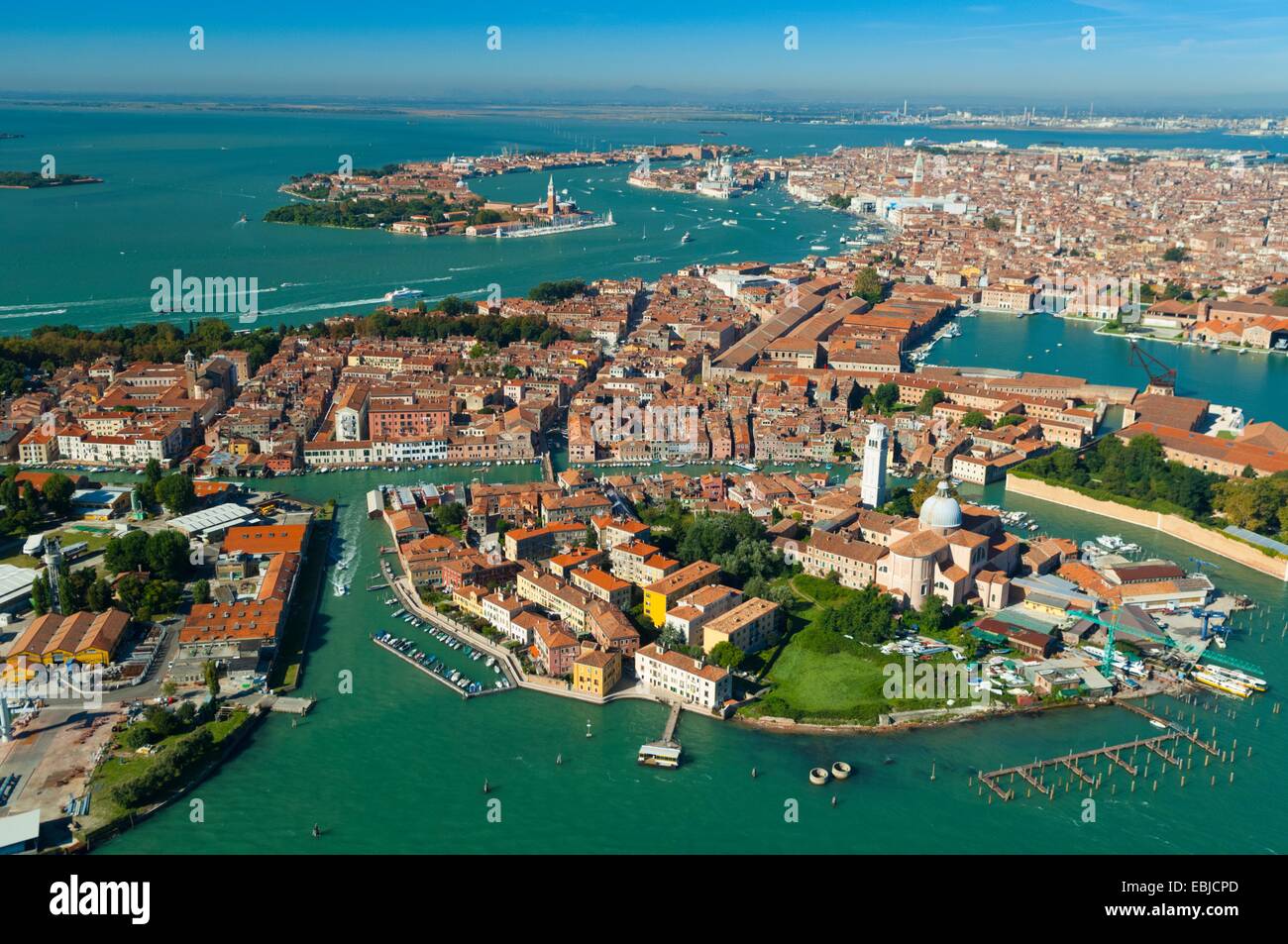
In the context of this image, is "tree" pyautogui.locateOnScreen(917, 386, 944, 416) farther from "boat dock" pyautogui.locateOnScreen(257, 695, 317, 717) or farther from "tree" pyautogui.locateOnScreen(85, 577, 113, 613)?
"tree" pyautogui.locateOnScreen(85, 577, 113, 613)

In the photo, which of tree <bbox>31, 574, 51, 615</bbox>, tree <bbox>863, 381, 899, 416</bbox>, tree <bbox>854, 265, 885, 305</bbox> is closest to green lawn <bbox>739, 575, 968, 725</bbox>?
tree <bbox>31, 574, 51, 615</bbox>

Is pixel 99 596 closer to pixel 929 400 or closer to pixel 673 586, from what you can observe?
pixel 673 586

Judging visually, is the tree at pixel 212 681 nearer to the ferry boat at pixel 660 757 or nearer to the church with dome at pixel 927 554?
the ferry boat at pixel 660 757

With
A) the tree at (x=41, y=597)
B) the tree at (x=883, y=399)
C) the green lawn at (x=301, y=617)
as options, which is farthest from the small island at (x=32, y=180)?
the tree at (x=41, y=597)

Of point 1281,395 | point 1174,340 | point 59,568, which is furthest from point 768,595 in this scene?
point 1174,340

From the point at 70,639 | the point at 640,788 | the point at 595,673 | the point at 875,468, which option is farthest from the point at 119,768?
the point at 875,468

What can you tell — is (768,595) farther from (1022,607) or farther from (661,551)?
(1022,607)
